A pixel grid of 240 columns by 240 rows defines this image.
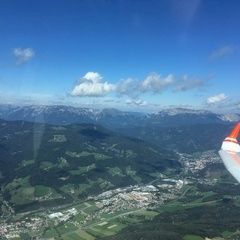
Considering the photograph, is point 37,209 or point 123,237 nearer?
point 123,237

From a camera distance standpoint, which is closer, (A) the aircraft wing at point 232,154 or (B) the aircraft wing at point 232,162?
(B) the aircraft wing at point 232,162

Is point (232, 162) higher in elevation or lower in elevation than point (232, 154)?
lower

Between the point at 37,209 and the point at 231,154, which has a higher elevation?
the point at 231,154

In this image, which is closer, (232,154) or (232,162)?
(232,162)

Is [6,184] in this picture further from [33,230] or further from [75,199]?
[33,230]

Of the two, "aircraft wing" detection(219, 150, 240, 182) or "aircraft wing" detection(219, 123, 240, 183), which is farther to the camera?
"aircraft wing" detection(219, 123, 240, 183)

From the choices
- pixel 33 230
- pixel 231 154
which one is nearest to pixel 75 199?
pixel 33 230

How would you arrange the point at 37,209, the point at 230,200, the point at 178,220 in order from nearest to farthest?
the point at 178,220
the point at 37,209
the point at 230,200

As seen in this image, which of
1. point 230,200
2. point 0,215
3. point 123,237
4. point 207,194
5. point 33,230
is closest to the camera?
point 123,237
